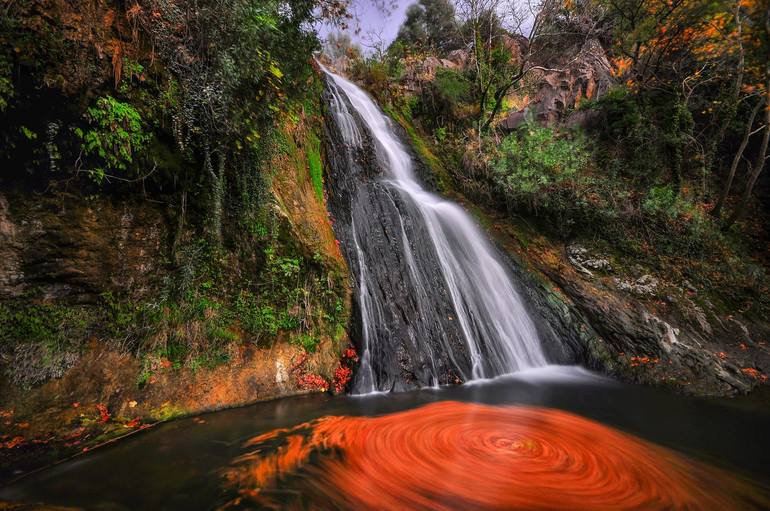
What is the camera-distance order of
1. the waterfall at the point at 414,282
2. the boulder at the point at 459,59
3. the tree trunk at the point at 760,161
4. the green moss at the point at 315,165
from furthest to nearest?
the boulder at the point at 459,59
the tree trunk at the point at 760,161
the green moss at the point at 315,165
the waterfall at the point at 414,282

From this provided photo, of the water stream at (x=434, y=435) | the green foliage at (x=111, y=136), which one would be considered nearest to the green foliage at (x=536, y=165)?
the water stream at (x=434, y=435)

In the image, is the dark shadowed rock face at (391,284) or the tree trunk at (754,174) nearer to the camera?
the dark shadowed rock face at (391,284)

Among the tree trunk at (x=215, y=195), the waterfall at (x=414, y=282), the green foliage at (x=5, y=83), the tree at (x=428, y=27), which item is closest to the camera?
the green foliage at (x=5, y=83)

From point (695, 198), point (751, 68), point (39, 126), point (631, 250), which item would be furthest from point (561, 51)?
point (39, 126)

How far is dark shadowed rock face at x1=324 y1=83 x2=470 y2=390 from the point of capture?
535cm

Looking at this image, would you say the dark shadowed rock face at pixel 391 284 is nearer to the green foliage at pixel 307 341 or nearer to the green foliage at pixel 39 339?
the green foliage at pixel 307 341

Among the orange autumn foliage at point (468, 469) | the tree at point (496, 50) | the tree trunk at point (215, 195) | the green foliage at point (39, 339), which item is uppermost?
the tree at point (496, 50)

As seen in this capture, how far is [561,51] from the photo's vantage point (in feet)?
53.3

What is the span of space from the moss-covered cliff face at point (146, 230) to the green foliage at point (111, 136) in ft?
0.05

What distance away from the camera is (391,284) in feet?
20.6

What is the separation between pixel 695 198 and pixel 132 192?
1347 cm

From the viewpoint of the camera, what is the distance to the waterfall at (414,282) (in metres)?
5.46

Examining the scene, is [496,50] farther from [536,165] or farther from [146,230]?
[146,230]

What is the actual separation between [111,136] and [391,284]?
4.48 m
